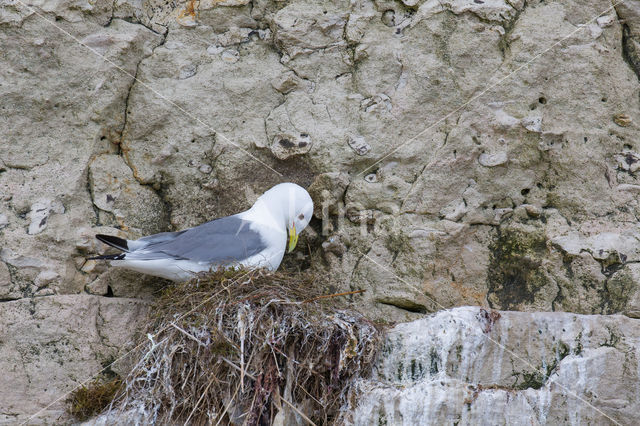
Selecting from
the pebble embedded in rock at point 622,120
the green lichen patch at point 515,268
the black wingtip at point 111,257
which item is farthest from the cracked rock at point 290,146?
the pebble embedded in rock at point 622,120

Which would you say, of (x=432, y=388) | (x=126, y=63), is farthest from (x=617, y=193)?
(x=126, y=63)

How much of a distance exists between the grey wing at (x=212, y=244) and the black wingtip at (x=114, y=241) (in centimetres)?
7

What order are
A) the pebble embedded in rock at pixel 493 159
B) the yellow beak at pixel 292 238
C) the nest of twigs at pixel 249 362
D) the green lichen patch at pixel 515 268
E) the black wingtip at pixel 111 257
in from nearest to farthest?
the nest of twigs at pixel 249 362, the black wingtip at pixel 111 257, the green lichen patch at pixel 515 268, the pebble embedded in rock at pixel 493 159, the yellow beak at pixel 292 238

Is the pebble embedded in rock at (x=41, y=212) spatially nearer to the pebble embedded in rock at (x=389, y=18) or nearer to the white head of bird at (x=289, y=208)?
the white head of bird at (x=289, y=208)

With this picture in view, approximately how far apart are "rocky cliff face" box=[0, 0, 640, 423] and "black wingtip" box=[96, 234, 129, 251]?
224 millimetres

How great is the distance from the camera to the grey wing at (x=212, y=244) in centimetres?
361

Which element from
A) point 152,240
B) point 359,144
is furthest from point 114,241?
point 359,144

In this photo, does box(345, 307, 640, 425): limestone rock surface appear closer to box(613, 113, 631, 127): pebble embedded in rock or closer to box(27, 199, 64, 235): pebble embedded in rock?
box(613, 113, 631, 127): pebble embedded in rock

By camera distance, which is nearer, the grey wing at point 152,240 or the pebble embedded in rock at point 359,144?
the grey wing at point 152,240

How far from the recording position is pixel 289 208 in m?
3.86

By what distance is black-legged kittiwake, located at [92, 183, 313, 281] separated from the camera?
3.58m

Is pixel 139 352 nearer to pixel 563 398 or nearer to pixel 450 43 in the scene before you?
pixel 563 398

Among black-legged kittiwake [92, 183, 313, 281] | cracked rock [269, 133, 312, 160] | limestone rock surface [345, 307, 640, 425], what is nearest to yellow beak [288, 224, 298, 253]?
black-legged kittiwake [92, 183, 313, 281]

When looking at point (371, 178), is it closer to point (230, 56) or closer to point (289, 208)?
point (289, 208)
